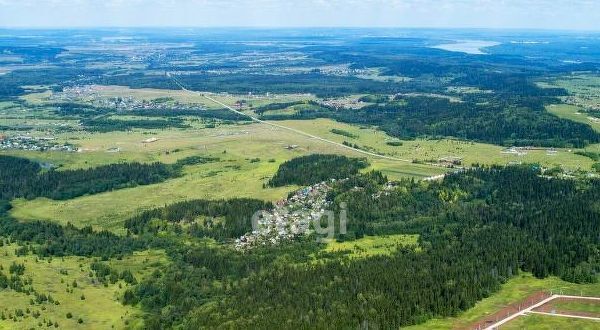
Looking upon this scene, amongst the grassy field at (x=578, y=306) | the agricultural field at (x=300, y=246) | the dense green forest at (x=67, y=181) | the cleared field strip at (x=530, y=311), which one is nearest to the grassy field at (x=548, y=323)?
the agricultural field at (x=300, y=246)

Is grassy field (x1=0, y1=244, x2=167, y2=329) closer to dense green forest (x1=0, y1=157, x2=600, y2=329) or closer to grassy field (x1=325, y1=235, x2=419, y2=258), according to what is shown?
dense green forest (x1=0, y1=157, x2=600, y2=329)

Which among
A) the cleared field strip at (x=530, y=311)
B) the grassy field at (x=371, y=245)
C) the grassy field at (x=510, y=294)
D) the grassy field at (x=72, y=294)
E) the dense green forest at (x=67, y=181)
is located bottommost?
the dense green forest at (x=67, y=181)

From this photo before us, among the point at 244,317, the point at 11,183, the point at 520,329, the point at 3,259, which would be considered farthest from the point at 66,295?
the point at 11,183

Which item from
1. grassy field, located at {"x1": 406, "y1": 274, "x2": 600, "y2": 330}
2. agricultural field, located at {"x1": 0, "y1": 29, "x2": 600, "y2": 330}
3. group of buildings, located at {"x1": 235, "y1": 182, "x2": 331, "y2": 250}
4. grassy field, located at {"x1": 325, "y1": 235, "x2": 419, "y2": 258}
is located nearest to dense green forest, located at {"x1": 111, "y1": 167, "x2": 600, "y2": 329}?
agricultural field, located at {"x1": 0, "y1": 29, "x2": 600, "y2": 330}

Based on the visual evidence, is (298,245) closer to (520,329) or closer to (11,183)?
(520,329)

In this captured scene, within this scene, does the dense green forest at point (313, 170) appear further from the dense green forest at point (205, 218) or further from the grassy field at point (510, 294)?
the grassy field at point (510, 294)

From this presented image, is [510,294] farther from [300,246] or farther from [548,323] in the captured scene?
[300,246]
